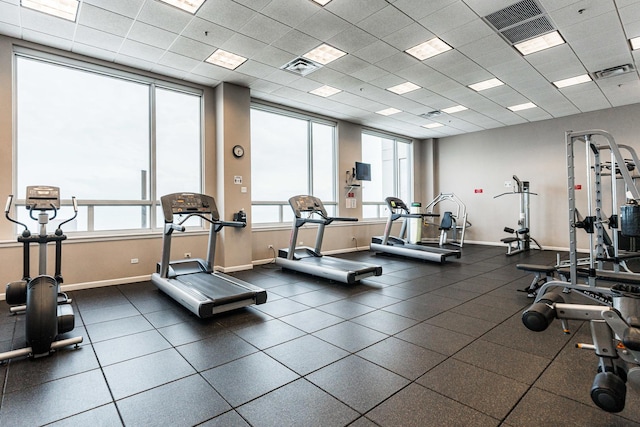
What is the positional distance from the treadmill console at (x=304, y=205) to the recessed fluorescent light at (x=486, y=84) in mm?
3609

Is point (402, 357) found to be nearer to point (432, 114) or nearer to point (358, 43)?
point (358, 43)

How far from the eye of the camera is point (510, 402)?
1.97m

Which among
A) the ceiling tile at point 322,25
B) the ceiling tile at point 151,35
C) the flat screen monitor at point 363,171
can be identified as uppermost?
the ceiling tile at point 151,35

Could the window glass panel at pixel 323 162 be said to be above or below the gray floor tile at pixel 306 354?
above

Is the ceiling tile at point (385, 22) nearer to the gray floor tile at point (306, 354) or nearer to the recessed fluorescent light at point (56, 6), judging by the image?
the recessed fluorescent light at point (56, 6)

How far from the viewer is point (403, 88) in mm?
6285

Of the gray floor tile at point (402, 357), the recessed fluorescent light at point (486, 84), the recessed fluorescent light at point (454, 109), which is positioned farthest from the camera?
the recessed fluorescent light at point (454, 109)

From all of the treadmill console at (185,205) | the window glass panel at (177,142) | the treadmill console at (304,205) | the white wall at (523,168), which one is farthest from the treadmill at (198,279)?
the white wall at (523,168)

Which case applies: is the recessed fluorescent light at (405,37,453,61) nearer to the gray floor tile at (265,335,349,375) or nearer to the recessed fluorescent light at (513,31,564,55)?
the recessed fluorescent light at (513,31,564,55)

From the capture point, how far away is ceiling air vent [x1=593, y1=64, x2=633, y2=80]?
17.4 ft

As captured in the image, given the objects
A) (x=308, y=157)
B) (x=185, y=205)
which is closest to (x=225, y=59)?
(x=185, y=205)

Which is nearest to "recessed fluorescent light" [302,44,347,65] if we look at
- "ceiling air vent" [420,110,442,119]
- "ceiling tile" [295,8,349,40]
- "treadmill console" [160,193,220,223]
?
"ceiling tile" [295,8,349,40]

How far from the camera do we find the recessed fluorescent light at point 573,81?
5738 mm

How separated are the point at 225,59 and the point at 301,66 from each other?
117 centimetres
